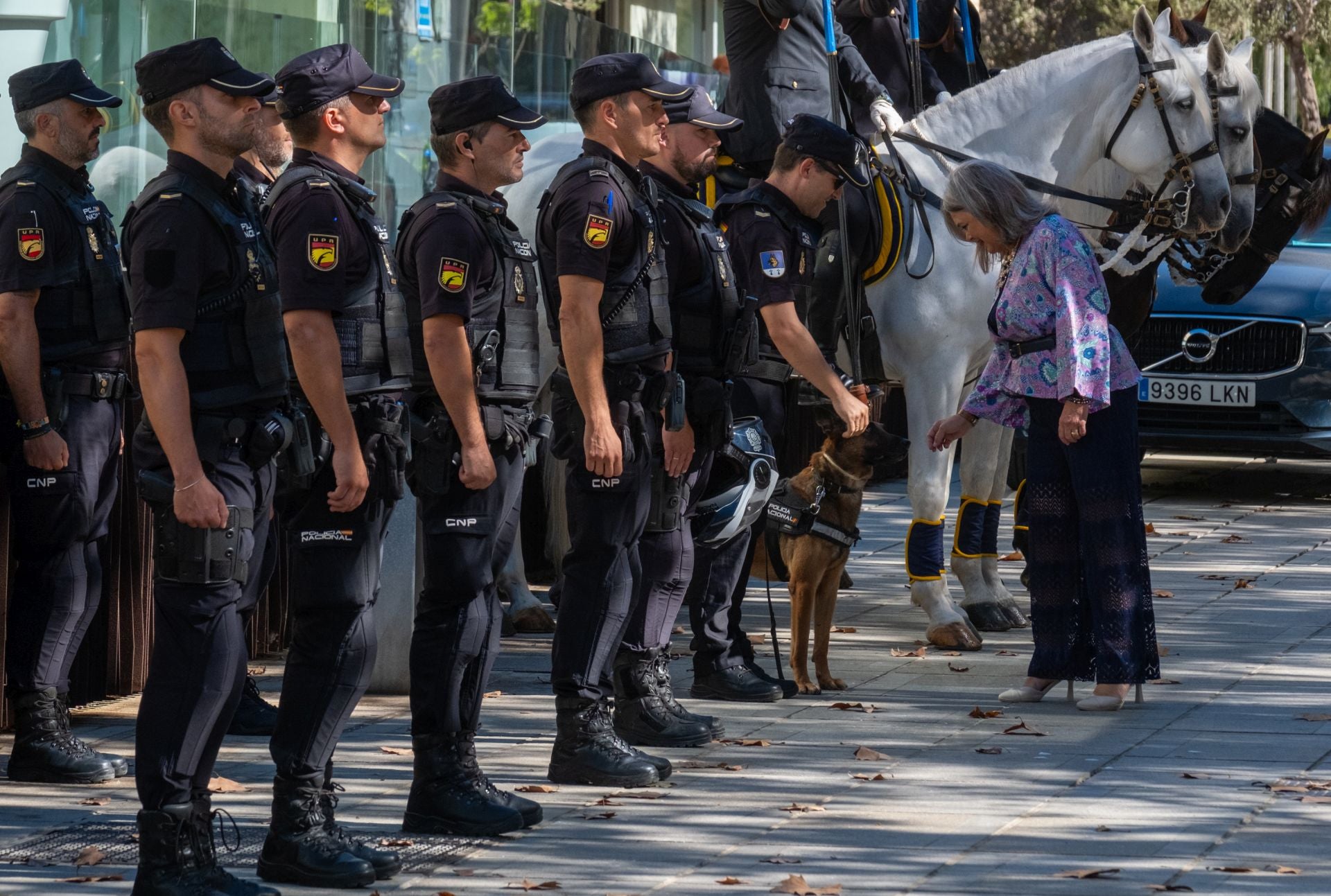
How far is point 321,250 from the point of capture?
5129mm

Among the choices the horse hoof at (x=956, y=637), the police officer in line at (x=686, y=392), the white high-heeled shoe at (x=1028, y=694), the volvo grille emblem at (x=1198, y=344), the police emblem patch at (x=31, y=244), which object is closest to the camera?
the police emblem patch at (x=31, y=244)

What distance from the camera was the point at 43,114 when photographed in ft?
21.6

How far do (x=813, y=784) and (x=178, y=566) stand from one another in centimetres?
240

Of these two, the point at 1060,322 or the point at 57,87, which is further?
the point at 1060,322

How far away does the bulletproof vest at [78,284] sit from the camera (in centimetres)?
657

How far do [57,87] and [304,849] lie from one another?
2.72 metres

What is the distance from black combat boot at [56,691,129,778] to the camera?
6562 mm

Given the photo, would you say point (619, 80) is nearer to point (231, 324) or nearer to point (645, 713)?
point (231, 324)

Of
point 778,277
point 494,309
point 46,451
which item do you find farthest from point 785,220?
point 46,451

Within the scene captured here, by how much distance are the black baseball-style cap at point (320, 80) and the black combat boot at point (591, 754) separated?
81.3 inches

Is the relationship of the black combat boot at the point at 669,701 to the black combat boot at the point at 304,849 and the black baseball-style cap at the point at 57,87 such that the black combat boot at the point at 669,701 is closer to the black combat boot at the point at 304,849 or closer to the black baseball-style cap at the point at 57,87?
the black combat boot at the point at 304,849

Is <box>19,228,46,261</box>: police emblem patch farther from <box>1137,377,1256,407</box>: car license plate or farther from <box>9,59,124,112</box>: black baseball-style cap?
<box>1137,377,1256,407</box>: car license plate

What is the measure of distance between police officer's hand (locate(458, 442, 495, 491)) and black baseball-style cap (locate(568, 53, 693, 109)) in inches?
53.4

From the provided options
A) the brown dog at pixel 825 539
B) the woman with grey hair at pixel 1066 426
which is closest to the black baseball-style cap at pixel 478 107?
the woman with grey hair at pixel 1066 426
